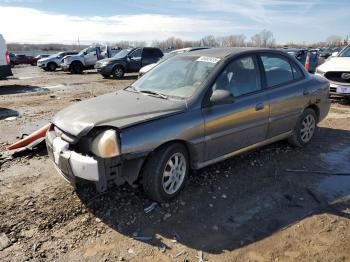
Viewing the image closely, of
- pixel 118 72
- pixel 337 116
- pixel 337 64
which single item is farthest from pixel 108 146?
pixel 118 72

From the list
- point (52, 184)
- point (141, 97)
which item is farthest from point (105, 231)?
point (141, 97)

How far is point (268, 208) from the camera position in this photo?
12.3 feet

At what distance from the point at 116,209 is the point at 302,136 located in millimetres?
3429

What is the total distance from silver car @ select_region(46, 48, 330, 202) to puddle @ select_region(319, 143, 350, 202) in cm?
73

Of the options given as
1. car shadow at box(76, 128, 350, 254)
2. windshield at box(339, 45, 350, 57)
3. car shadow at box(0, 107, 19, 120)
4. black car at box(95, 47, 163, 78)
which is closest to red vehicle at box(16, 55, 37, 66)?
black car at box(95, 47, 163, 78)

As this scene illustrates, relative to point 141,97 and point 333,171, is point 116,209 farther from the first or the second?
point 333,171

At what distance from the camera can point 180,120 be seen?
3.70 meters

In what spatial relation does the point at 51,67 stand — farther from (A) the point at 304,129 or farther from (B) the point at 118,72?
(A) the point at 304,129

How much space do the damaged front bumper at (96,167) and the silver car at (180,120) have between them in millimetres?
10

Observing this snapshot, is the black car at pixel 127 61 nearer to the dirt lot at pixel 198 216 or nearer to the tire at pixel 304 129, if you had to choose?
the dirt lot at pixel 198 216

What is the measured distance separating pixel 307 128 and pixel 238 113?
1955 millimetres

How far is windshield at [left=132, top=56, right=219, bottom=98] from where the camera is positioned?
4.13 meters

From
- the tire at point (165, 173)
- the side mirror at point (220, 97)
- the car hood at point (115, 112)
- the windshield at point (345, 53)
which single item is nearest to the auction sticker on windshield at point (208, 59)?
the side mirror at point (220, 97)

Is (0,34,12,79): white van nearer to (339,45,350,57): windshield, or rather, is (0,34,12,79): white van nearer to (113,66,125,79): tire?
(113,66,125,79): tire
